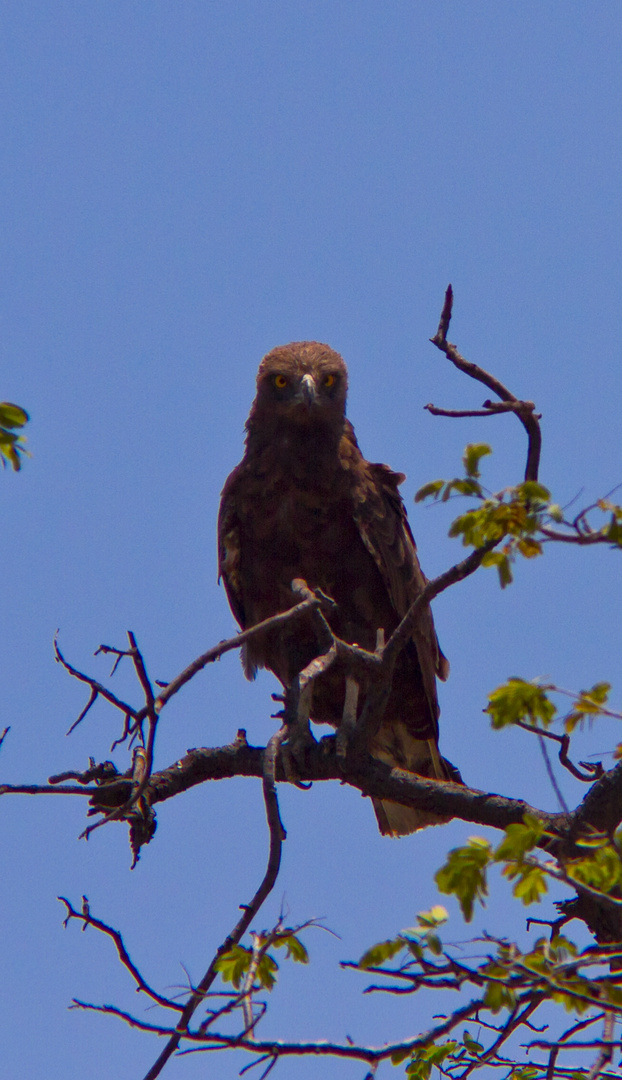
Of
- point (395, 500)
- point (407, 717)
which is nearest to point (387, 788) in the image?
point (407, 717)

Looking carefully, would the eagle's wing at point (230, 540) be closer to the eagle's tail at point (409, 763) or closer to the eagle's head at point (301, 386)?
the eagle's head at point (301, 386)

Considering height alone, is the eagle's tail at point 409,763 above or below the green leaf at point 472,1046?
above

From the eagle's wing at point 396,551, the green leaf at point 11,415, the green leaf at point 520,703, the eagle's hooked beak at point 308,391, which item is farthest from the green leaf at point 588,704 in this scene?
the eagle's hooked beak at point 308,391

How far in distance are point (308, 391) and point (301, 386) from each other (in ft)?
0.41

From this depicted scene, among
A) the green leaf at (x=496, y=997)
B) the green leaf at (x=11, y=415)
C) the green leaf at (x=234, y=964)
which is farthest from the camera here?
the green leaf at (x=234, y=964)

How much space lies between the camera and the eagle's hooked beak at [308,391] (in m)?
6.94

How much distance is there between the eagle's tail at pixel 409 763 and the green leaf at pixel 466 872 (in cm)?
402

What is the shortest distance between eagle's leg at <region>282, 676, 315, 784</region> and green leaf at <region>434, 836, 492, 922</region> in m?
1.09

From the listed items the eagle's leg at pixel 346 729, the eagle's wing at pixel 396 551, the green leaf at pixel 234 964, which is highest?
the eagle's wing at pixel 396 551

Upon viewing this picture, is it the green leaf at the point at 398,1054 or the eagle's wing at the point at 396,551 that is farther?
the eagle's wing at the point at 396,551

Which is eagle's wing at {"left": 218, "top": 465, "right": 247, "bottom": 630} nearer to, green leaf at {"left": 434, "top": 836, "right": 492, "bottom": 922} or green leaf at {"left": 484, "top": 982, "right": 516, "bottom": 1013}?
green leaf at {"left": 434, "top": 836, "right": 492, "bottom": 922}

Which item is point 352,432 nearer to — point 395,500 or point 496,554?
point 395,500

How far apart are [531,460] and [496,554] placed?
510mm

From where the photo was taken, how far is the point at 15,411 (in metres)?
3.21
